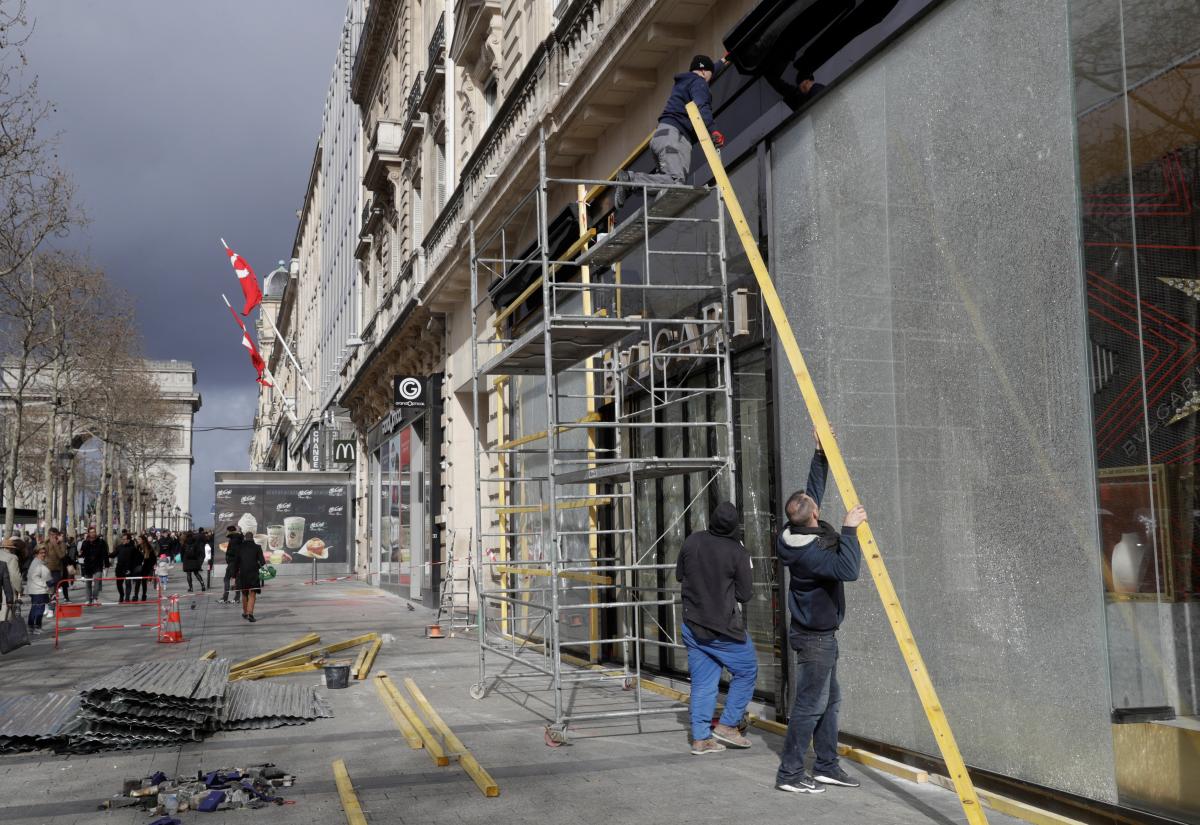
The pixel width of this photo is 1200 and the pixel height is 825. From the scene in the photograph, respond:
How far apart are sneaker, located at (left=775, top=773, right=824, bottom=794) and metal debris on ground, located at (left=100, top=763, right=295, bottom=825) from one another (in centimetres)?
304

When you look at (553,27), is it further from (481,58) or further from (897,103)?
(897,103)

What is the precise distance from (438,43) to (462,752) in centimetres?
1889

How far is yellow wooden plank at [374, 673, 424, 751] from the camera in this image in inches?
336

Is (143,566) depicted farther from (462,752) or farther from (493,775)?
(493,775)

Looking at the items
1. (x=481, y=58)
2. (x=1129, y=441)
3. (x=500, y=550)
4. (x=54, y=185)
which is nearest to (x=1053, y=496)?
(x=1129, y=441)

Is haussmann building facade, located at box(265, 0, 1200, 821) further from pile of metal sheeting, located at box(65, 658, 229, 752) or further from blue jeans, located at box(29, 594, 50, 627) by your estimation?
blue jeans, located at box(29, 594, 50, 627)

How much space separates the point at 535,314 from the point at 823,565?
9.55m

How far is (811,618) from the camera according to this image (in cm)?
658

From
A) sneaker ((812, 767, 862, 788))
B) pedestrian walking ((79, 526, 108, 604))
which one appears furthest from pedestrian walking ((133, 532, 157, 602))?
sneaker ((812, 767, 862, 788))

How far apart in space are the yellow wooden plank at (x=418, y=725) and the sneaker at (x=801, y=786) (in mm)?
2400

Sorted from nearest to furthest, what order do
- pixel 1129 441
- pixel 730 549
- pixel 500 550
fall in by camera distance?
pixel 1129 441, pixel 730 549, pixel 500 550

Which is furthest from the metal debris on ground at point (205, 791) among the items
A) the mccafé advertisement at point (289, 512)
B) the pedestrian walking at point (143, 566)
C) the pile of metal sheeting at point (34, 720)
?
the mccafé advertisement at point (289, 512)

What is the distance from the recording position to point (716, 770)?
7.31 metres

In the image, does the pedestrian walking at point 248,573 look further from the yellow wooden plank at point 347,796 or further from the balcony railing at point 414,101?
the yellow wooden plank at point 347,796
